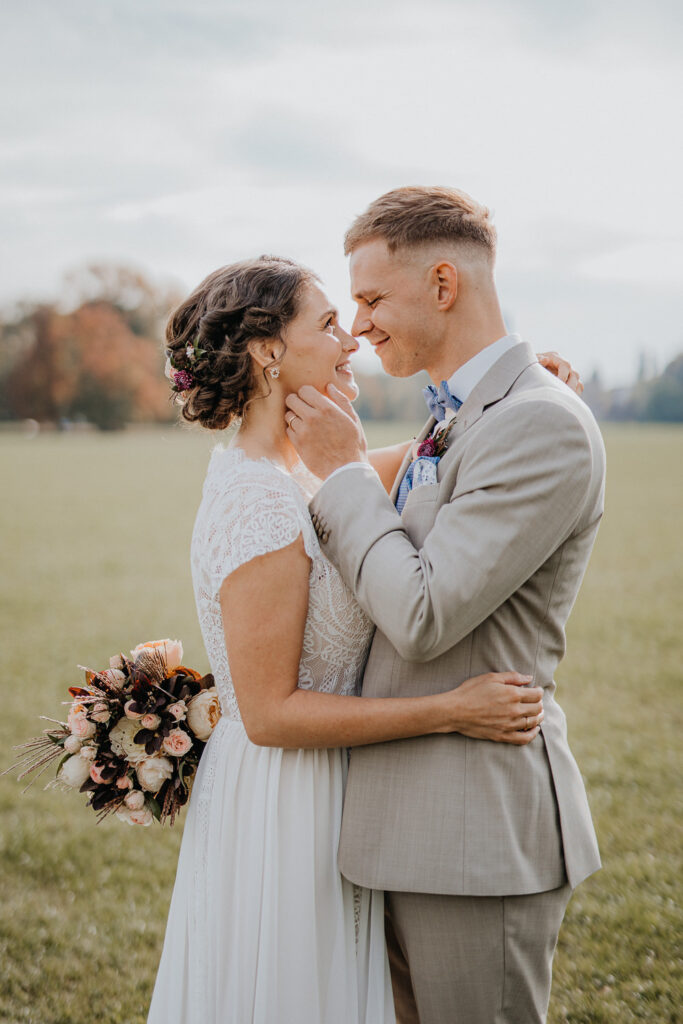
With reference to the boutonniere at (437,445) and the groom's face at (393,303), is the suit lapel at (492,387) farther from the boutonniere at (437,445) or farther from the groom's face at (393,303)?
the groom's face at (393,303)

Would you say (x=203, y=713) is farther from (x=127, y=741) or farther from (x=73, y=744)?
(x=73, y=744)

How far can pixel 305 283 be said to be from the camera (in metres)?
2.82

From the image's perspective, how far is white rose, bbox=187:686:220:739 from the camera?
2.92m

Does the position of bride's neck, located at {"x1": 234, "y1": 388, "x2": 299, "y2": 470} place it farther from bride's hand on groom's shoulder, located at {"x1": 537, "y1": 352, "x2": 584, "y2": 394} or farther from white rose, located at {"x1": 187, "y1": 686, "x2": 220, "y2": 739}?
bride's hand on groom's shoulder, located at {"x1": 537, "y1": 352, "x2": 584, "y2": 394}

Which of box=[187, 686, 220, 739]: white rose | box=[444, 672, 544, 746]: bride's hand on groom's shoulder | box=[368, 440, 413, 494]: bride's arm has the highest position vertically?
box=[368, 440, 413, 494]: bride's arm

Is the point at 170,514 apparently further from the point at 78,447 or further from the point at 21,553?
the point at 78,447

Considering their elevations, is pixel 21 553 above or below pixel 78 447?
above

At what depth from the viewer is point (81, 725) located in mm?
2855

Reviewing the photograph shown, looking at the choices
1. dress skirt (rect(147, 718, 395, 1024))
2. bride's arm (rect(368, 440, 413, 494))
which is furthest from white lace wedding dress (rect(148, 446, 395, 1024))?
bride's arm (rect(368, 440, 413, 494))

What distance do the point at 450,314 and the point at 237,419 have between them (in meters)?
0.77

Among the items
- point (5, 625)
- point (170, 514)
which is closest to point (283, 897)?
point (5, 625)

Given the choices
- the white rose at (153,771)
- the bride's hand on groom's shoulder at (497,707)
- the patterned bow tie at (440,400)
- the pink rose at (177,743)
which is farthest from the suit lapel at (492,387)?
the white rose at (153,771)

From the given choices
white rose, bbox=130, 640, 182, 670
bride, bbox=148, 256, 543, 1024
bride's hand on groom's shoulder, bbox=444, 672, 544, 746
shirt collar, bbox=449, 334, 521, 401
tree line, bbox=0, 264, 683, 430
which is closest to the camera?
bride's hand on groom's shoulder, bbox=444, 672, 544, 746

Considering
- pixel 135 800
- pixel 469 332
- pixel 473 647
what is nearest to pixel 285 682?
pixel 473 647
